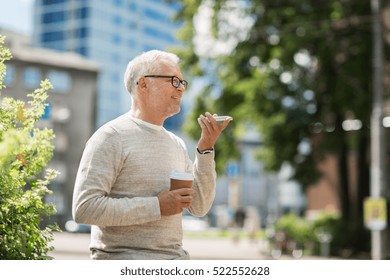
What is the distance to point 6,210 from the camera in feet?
6.09

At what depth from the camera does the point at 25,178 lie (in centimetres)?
199

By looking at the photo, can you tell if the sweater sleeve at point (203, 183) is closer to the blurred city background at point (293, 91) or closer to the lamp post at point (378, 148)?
the lamp post at point (378, 148)

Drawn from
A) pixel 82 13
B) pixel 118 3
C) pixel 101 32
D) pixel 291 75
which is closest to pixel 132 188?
pixel 291 75

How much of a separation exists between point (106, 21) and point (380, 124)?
2725 centimetres

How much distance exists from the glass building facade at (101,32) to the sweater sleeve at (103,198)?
28.6 metres

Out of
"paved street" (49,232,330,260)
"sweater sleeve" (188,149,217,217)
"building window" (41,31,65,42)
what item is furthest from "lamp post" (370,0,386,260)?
"building window" (41,31,65,42)

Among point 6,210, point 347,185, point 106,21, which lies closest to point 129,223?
point 6,210

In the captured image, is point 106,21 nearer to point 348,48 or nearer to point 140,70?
point 348,48

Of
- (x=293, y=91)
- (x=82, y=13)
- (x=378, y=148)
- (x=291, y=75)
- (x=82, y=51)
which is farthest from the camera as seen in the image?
(x=82, y=51)

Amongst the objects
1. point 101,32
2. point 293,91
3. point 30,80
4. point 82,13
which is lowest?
point 30,80

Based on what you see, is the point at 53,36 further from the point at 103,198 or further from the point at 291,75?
the point at 103,198

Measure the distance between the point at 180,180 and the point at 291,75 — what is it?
1516 centimetres

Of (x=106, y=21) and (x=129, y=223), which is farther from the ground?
(x=106, y=21)

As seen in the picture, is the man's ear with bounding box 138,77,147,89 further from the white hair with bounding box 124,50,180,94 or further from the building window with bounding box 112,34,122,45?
the building window with bounding box 112,34,122,45
